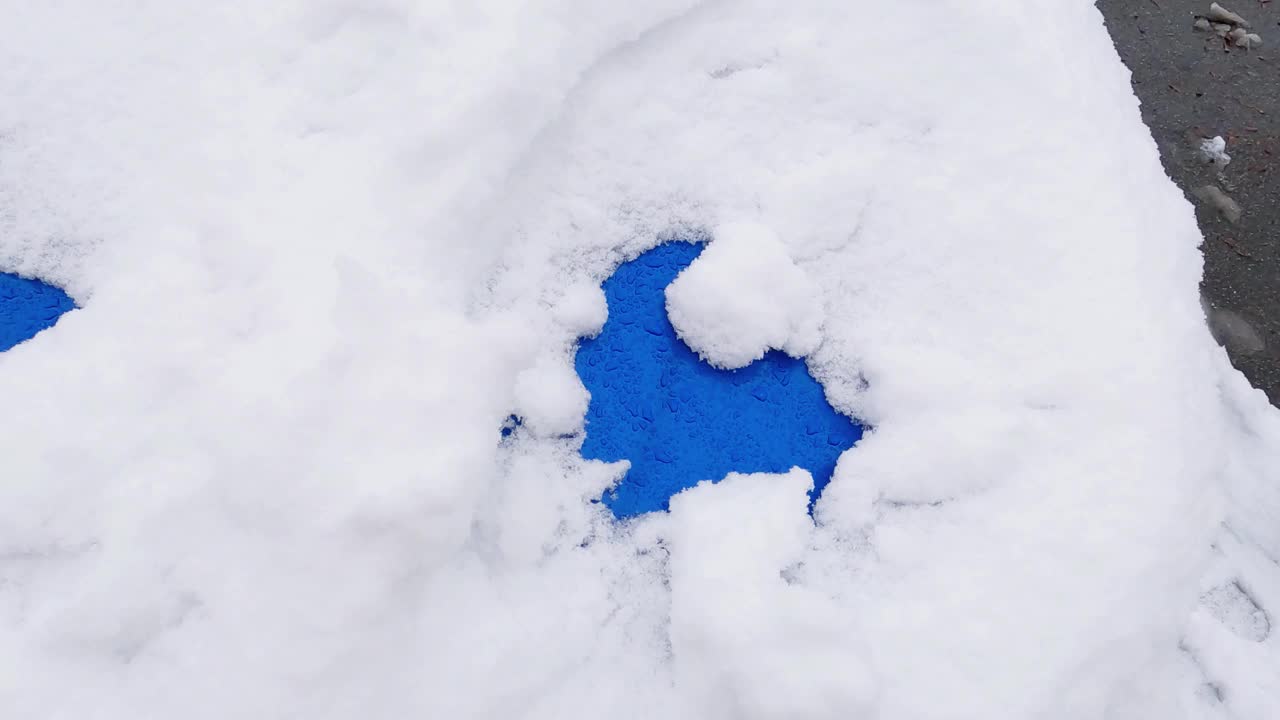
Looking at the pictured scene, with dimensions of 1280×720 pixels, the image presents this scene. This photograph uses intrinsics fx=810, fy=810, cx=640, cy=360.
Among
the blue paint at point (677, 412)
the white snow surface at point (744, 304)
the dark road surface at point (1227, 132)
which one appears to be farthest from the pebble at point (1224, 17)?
the blue paint at point (677, 412)

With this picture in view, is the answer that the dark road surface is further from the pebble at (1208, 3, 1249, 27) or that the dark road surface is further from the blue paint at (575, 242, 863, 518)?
the blue paint at (575, 242, 863, 518)

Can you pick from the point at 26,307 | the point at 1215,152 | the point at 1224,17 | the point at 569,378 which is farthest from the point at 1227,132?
the point at 26,307

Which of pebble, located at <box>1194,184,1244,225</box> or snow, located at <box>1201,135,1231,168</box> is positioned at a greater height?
snow, located at <box>1201,135,1231,168</box>

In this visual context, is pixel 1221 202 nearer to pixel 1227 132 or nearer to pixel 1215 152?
pixel 1215 152

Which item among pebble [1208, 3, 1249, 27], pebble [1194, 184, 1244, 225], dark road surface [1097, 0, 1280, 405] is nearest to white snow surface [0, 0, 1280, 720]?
dark road surface [1097, 0, 1280, 405]

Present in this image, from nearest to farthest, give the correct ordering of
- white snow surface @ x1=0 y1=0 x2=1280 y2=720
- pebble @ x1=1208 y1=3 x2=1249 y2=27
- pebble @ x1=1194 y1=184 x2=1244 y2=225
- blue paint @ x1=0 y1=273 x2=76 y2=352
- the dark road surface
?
1. white snow surface @ x1=0 y1=0 x2=1280 y2=720
2. blue paint @ x1=0 y1=273 x2=76 y2=352
3. the dark road surface
4. pebble @ x1=1194 y1=184 x2=1244 y2=225
5. pebble @ x1=1208 y1=3 x2=1249 y2=27

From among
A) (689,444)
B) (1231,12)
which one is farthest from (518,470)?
(1231,12)

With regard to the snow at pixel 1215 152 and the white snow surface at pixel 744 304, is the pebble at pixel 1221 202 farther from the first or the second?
the white snow surface at pixel 744 304
